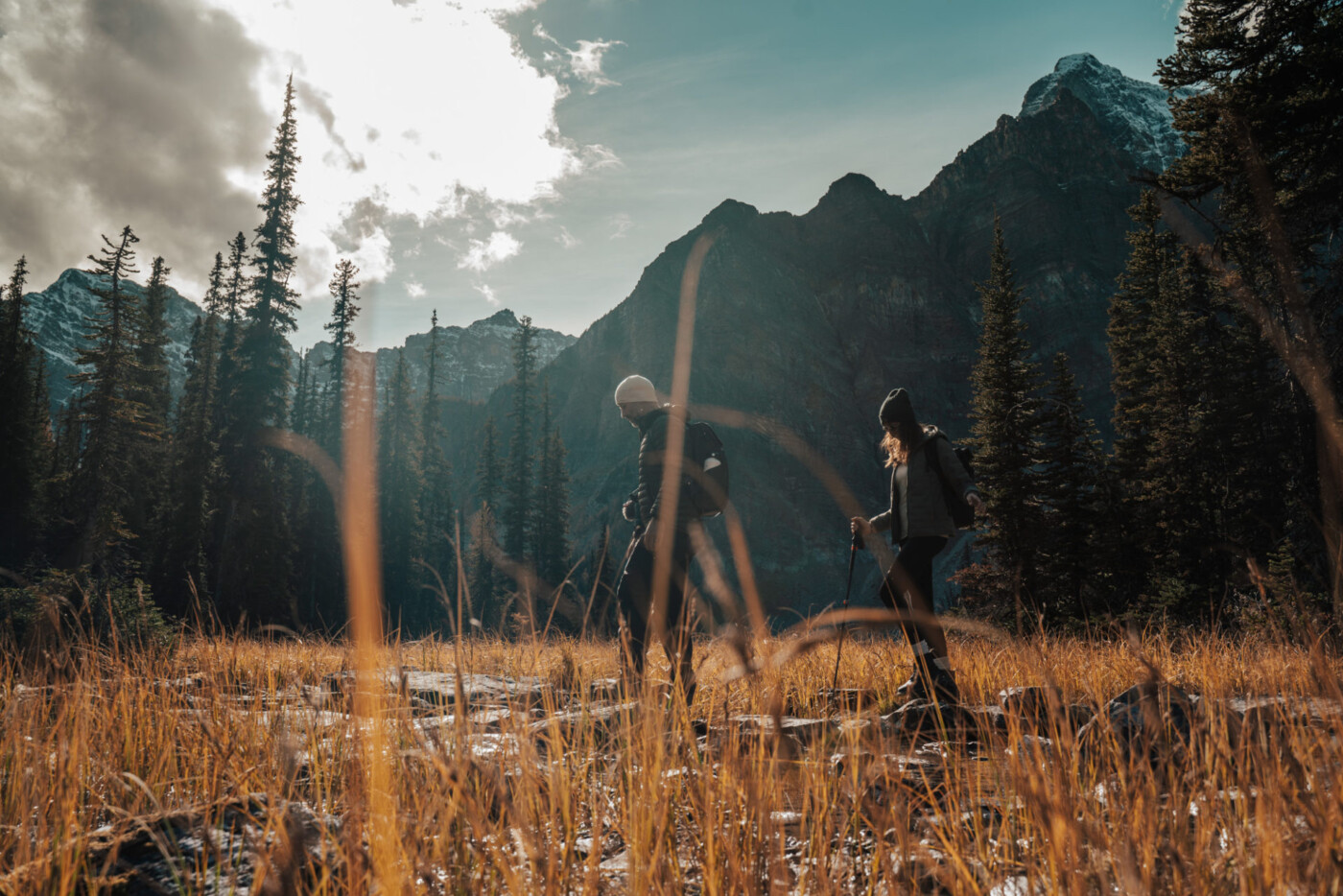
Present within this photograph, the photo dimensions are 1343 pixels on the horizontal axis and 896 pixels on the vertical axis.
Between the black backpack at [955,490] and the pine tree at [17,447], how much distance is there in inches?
1319

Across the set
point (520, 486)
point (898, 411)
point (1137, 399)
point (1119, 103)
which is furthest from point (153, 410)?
point (1119, 103)

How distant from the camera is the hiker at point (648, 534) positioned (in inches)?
172

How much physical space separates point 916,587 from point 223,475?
25.7 metres

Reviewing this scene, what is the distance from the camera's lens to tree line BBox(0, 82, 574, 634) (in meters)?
20.0

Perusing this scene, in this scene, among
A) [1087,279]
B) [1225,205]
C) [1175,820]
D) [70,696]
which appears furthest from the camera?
[1087,279]

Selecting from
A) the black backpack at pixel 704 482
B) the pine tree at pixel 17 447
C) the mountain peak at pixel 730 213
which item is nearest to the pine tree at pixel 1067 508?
the black backpack at pixel 704 482

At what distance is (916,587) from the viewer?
4219mm

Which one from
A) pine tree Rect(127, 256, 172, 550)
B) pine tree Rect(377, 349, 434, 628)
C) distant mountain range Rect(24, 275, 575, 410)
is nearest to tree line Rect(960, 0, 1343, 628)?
pine tree Rect(377, 349, 434, 628)

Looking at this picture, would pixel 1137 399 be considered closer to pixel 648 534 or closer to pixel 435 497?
pixel 648 534

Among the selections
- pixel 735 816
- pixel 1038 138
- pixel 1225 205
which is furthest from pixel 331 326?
pixel 1038 138

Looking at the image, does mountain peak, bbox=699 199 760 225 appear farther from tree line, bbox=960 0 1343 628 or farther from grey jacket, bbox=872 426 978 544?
grey jacket, bbox=872 426 978 544

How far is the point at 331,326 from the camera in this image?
36.3m

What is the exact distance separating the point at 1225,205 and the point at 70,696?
15750mm

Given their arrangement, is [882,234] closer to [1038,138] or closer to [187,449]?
[1038,138]
